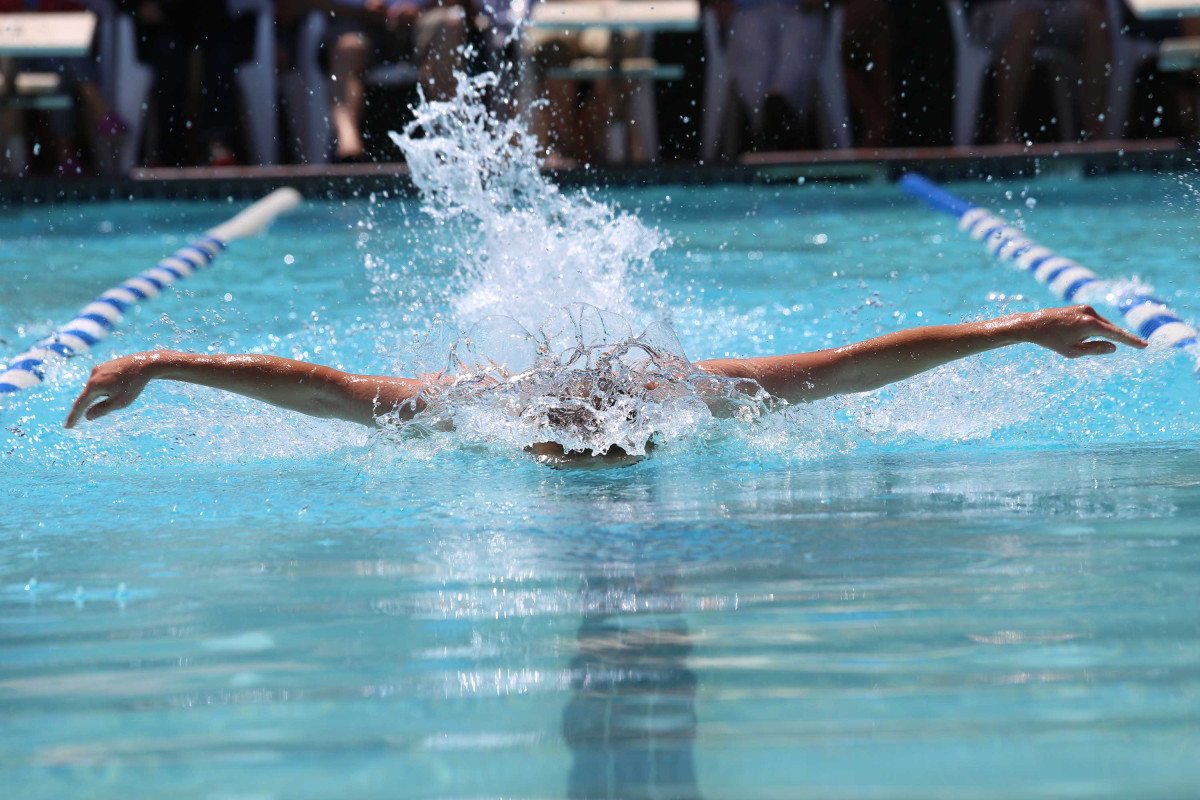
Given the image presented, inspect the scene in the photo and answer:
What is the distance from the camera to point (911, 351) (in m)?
2.42

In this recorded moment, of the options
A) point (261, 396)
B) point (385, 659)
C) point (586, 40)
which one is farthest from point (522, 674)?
point (586, 40)

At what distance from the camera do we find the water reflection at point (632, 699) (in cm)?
132

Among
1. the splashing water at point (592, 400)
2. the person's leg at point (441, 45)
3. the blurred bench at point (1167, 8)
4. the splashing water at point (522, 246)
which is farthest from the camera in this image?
the person's leg at point (441, 45)

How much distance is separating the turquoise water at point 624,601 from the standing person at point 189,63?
4.87 m

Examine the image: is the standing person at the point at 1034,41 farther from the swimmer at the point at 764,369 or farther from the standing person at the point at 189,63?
the swimmer at the point at 764,369

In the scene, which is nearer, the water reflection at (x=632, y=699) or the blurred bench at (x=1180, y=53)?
the water reflection at (x=632, y=699)

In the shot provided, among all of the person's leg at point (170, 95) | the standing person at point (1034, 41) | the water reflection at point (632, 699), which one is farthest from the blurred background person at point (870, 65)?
the water reflection at point (632, 699)

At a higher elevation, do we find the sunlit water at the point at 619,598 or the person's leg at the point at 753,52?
the person's leg at the point at 753,52

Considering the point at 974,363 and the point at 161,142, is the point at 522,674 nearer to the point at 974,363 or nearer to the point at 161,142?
the point at 974,363

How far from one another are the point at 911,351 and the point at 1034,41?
245 inches

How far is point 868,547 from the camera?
1982 millimetres

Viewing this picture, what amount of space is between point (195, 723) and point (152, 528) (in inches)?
31.5

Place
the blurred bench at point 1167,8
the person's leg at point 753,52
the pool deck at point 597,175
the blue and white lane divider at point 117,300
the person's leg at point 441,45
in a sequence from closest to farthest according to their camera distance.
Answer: the blue and white lane divider at point 117,300 → the blurred bench at point 1167,8 → the person's leg at point 441,45 → the pool deck at point 597,175 → the person's leg at point 753,52

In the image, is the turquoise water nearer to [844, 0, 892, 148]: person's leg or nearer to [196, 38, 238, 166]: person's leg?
[196, 38, 238, 166]: person's leg
